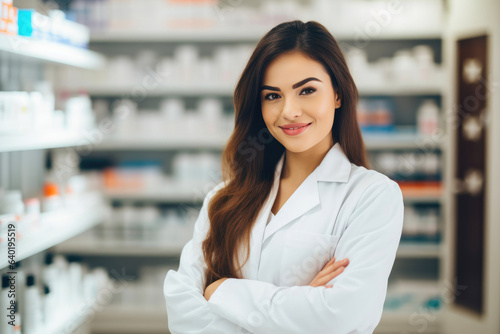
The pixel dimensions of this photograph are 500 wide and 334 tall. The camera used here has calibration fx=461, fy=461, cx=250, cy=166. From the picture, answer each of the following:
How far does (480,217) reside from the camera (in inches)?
135

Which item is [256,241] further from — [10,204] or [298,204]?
[10,204]

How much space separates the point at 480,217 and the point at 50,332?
299cm

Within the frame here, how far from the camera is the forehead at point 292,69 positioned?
52.0 inches

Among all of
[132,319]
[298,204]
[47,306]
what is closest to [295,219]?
[298,204]

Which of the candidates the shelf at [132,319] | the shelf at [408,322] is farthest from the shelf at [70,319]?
the shelf at [408,322]

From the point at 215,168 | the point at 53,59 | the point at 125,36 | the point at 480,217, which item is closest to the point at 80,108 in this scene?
the point at 53,59

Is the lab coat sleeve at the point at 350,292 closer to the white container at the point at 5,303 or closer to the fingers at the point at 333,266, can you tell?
the fingers at the point at 333,266

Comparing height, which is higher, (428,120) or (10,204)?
(428,120)

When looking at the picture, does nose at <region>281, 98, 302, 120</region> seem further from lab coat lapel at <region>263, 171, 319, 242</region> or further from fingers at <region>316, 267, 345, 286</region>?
fingers at <region>316, 267, 345, 286</region>

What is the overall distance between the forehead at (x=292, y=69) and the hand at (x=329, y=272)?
1.72ft

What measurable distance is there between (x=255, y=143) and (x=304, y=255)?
42 centimetres

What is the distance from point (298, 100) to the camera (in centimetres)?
133

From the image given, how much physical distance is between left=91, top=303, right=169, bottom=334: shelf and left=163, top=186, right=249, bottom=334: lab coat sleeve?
94.3 inches

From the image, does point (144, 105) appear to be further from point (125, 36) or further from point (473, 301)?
point (473, 301)
